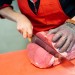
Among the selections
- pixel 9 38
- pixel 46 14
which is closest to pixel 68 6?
Answer: pixel 46 14

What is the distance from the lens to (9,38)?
1.20 meters

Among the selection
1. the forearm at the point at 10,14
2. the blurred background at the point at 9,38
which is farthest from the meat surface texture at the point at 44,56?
the blurred background at the point at 9,38

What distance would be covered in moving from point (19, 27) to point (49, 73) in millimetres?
182

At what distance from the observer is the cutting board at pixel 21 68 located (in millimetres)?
587

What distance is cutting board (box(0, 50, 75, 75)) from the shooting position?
1.92 ft

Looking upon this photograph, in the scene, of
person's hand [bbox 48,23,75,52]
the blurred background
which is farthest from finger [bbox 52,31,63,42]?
the blurred background

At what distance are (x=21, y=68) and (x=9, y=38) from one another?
61 cm

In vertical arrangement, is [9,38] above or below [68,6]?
below

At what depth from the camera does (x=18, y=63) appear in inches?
24.9

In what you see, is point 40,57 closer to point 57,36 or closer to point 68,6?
point 57,36

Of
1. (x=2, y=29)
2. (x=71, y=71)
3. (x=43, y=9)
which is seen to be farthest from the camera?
(x=2, y=29)

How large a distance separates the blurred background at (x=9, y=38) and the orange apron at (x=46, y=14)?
0.37 m

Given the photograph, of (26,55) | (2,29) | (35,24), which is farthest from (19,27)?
(2,29)

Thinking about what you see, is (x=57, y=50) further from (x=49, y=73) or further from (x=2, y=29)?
(x=2, y=29)
